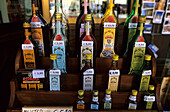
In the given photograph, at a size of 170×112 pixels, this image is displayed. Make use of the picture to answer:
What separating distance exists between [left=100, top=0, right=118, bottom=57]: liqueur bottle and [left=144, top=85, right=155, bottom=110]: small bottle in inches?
14.4

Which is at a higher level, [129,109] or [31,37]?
[31,37]

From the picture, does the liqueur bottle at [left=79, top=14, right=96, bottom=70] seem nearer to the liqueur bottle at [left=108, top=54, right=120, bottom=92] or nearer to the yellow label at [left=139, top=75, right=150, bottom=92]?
the liqueur bottle at [left=108, top=54, right=120, bottom=92]

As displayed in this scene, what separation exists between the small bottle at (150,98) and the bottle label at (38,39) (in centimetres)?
79

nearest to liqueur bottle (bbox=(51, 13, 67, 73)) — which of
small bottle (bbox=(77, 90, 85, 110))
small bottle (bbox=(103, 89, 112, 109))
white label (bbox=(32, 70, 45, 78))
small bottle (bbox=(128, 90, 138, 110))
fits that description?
white label (bbox=(32, 70, 45, 78))

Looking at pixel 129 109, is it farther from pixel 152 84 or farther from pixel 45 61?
pixel 45 61

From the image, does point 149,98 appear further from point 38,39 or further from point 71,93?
point 38,39

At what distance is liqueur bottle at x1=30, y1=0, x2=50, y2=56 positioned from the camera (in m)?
1.05

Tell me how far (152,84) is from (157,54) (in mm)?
890

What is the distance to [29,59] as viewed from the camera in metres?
1.05

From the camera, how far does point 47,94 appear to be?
1013 millimetres

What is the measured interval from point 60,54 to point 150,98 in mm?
671

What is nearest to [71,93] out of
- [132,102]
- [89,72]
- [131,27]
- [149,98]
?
[89,72]

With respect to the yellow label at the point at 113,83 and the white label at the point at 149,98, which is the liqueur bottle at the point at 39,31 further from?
the white label at the point at 149,98

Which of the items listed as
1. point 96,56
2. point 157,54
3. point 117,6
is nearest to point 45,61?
point 96,56
